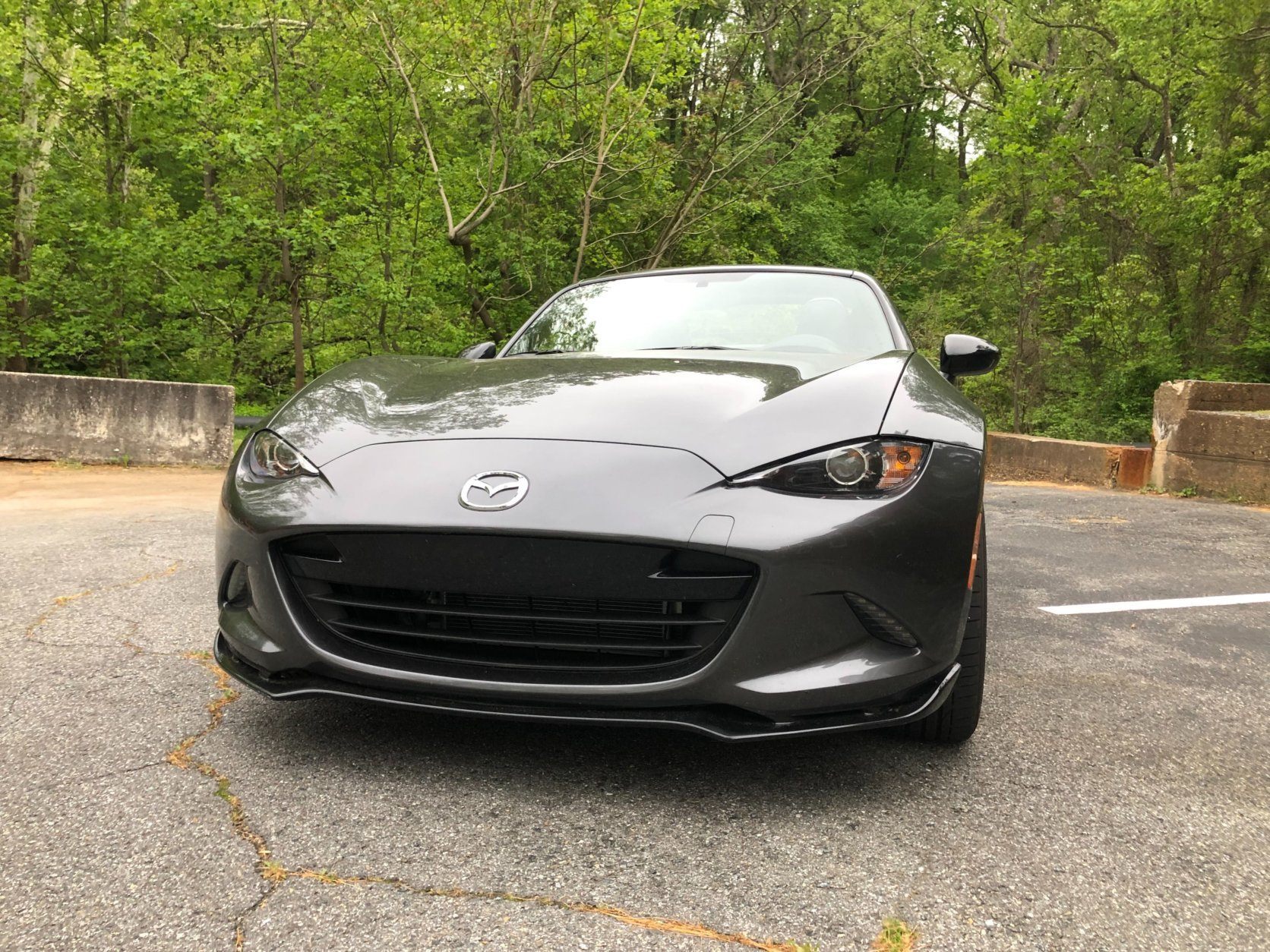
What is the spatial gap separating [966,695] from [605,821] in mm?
938

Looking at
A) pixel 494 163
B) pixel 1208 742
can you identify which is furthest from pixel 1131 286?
pixel 1208 742

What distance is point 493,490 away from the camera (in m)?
1.97

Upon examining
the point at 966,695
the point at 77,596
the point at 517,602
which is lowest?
the point at 77,596

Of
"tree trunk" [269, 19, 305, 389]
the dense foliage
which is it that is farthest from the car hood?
"tree trunk" [269, 19, 305, 389]

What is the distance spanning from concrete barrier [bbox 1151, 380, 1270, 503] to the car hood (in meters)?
6.68

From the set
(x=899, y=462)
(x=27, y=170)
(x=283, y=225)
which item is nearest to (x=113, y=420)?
(x=283, y=225)

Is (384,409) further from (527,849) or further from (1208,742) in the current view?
(1208,742)

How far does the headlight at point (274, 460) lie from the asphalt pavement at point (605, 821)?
574 mm

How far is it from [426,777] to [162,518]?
4439 millimetres

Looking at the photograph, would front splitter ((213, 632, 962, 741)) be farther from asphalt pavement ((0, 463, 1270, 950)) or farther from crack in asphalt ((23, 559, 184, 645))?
crack in asphalt ((23, 559, 184, 645))

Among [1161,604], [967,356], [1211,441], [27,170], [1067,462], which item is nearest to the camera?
[967,356]

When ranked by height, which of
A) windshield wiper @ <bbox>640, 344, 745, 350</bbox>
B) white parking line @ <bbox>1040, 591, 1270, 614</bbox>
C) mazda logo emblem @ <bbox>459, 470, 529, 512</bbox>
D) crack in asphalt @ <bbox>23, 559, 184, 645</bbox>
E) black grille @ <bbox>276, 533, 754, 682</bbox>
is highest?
windshield wiper @ <bbox>640, 344, 745, 350</bbox>

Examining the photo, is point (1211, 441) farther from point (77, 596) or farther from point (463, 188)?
point (463, 188)

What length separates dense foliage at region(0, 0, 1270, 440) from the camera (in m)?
11.9
